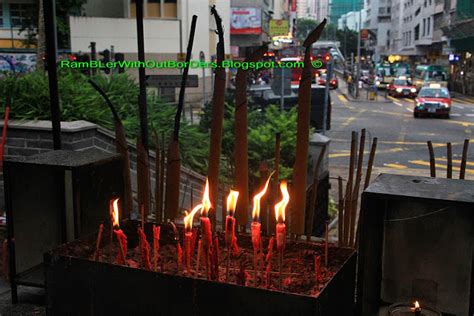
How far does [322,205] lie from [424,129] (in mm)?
19340

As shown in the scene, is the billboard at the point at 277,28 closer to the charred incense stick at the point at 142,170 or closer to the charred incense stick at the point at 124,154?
the charred incense stick at the point at 124,154

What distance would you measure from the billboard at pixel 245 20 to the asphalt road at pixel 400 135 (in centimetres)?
1408

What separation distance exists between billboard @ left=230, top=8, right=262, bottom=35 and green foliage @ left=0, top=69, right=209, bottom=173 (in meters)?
40.0

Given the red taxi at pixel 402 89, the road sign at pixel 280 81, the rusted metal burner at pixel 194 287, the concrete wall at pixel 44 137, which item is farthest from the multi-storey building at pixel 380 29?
the rusted metal burner at pixel 194 287

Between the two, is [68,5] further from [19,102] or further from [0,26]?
[19,102]

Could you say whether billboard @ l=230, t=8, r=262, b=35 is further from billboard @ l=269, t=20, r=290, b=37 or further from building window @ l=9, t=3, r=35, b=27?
building window @ l=9, t=3, r=35, b=27

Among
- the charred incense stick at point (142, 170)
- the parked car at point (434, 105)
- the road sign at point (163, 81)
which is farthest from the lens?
the parked car at point (434, 105)

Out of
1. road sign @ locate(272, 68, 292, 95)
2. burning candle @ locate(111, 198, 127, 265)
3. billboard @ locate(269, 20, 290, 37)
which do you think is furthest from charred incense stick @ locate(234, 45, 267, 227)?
billboard @ locate(269, 20, 290, 37)

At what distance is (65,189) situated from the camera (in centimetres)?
422

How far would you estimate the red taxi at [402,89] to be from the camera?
45875 mm

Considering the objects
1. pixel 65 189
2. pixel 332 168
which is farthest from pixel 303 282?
pixel 332 168

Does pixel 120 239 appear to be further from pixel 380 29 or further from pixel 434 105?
pixel 380 29

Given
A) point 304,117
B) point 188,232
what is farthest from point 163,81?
point 188,232

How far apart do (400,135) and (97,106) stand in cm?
1734
